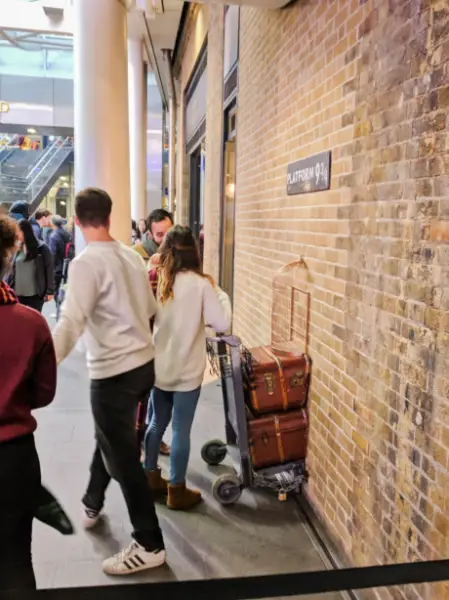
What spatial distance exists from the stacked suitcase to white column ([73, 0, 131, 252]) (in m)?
4.18

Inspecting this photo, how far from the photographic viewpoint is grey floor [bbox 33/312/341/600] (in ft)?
8.92

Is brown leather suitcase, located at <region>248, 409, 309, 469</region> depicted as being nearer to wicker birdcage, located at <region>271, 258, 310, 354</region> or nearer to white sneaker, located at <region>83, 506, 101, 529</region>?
wicker birdcage, located at <region>271, 258, 310, 354</region>

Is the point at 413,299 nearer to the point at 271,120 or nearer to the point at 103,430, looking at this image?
the point at 103,430

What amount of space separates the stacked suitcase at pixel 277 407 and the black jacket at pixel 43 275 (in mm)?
3307

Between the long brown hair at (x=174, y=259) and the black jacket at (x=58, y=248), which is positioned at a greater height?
the long brown hair at (x=174, y=259)

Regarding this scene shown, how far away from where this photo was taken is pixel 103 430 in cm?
263

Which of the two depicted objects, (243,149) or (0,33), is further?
(0,33)

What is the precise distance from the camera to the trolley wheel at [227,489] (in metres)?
3.30

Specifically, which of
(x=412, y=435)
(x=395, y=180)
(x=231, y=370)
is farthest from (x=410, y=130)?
(x=231, y=370)

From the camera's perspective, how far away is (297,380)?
11.2ft

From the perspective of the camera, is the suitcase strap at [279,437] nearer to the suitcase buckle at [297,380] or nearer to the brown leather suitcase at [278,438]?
the brown leather suitcase at [278,438]

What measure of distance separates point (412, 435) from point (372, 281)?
0.71 m

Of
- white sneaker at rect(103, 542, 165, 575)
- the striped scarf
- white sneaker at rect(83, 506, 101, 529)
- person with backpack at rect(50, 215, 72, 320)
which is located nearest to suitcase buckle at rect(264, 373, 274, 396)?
white sneaker at rect(103, 542, 165, 575)

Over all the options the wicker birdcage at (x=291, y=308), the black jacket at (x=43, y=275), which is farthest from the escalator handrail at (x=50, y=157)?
the wicker birdcage at (x=291, y=308)
